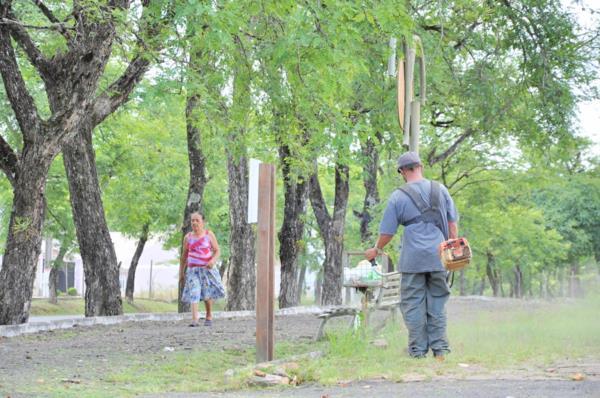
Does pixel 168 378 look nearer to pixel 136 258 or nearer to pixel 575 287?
pixel 575 287

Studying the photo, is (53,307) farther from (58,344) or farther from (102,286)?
(58,344)

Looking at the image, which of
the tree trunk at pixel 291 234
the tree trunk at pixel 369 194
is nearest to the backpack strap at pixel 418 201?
the tree trunk at pixel 291 234

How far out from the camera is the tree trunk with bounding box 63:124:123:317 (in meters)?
19.6

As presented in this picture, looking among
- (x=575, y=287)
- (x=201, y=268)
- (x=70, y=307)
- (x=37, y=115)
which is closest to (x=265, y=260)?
(x=201, y=268)

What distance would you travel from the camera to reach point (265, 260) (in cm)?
1054

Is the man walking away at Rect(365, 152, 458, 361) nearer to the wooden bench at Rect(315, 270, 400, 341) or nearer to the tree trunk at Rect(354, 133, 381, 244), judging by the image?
the wooden bench at Rect(315, 270, 400, 341)

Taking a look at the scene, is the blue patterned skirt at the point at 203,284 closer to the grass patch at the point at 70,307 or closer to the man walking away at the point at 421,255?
the man walking away at the point at 421,255

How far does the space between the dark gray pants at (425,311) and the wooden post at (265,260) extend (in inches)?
51.6

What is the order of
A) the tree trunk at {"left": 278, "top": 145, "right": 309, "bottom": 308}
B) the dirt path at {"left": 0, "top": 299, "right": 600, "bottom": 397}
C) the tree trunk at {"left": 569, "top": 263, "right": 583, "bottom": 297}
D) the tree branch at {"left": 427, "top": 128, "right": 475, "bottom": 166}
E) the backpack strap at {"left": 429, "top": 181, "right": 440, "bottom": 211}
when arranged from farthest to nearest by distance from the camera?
the tree trunk at {"left": 569, "top": 263, "right": 583, "bottom": 297}
the tree branch at {"left": 427, "top": 128, "right": 475, "bottom": 166}
the tree trunk at {"left": 278, "top": 145, "right": 309, "bottom": 308}
the backpack strap at {"left": 429, "top": 181, "right": 440, "bottom": 211}
the dirt path at {"left": 0, "top": 299, "right": 600, "bottom": 397}

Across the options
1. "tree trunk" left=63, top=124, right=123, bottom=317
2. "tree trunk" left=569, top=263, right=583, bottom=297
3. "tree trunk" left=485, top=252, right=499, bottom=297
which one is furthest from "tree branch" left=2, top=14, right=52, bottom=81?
"tree trunk" left=485, top=252, right=499, bottom=297

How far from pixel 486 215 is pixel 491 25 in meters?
22.3

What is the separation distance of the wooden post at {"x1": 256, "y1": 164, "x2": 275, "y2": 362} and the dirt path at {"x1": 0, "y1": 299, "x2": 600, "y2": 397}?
4.77 ft

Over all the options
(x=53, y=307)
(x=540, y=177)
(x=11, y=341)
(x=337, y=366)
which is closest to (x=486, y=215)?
(x=540, y=177)

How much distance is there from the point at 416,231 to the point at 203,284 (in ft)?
22.9
